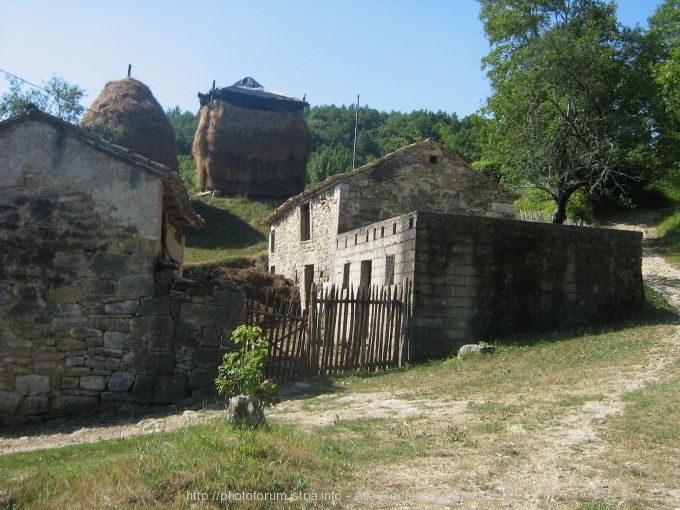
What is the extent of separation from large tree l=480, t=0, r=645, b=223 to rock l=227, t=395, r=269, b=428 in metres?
18.9

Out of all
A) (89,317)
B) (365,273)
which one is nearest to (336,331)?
(365,273)

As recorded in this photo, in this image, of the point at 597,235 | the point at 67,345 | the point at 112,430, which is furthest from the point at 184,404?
the point at 597,235

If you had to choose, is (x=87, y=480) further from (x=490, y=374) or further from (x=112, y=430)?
(x=490, y=374)

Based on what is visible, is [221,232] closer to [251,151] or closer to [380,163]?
[251,151]

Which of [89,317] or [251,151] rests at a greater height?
[251,151]

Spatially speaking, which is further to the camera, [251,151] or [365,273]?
[251,151]

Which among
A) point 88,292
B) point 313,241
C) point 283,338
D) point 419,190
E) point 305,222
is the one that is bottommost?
point 283,338

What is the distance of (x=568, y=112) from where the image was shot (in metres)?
23.5

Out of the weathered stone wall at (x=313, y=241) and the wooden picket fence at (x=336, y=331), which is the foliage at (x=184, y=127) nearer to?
the weathered stone wall at (x=313, y=241)

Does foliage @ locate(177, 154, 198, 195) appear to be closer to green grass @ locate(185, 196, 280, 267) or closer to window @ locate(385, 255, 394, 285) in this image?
green grass @ locate(185, 196, 280, 267)

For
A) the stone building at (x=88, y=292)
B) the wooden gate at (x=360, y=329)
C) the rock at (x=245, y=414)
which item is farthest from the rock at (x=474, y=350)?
the rock at (x=245, y=414)

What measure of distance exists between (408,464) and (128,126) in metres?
27.7

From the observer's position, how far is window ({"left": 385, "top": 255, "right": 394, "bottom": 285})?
13169 millimetres

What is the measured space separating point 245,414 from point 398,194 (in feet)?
41.0
